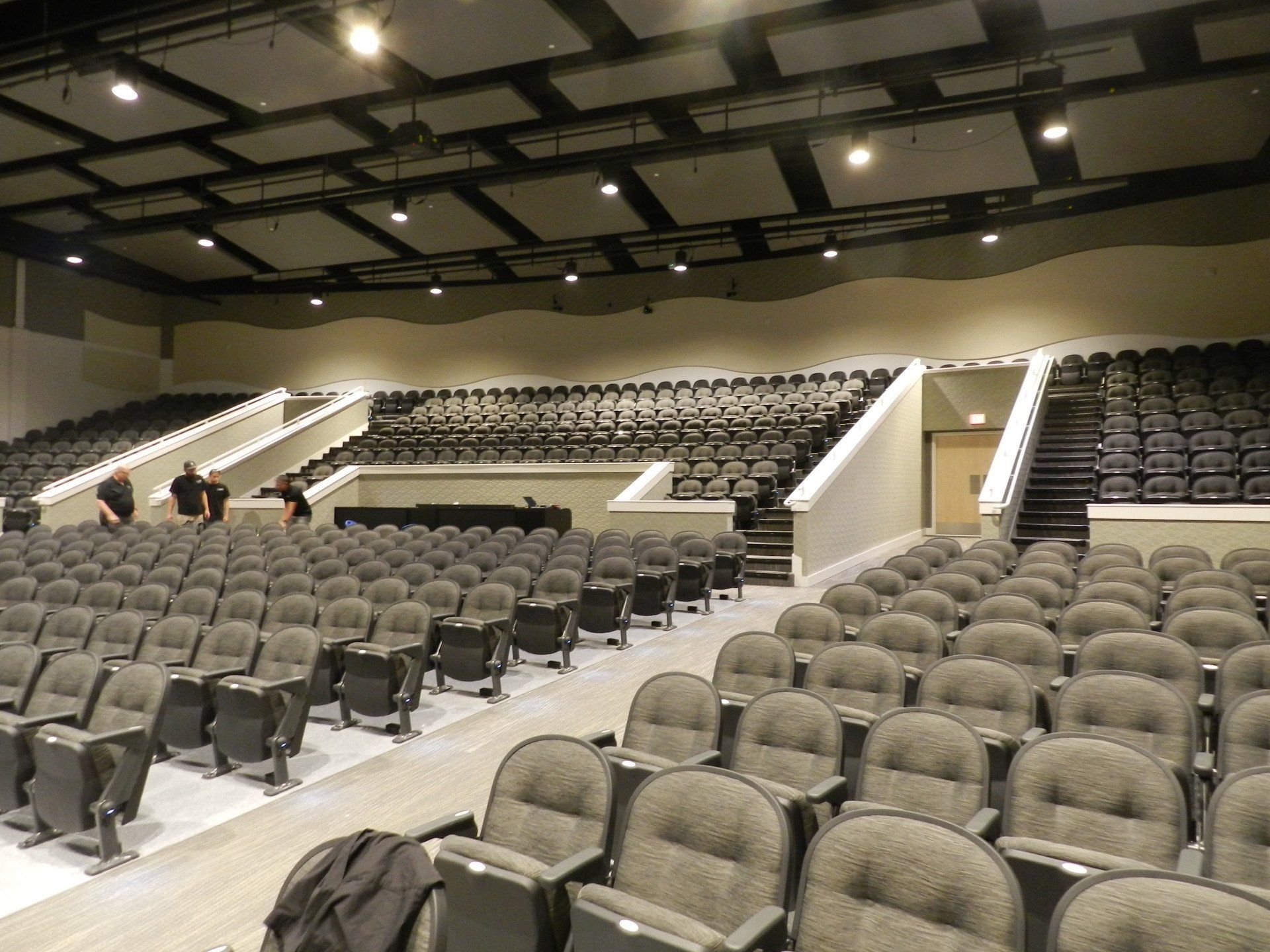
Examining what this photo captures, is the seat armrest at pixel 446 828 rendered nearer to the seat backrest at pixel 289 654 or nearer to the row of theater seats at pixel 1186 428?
the seat backrest at pixel 289 654

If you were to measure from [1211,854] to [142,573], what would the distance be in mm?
7848

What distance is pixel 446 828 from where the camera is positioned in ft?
8.57

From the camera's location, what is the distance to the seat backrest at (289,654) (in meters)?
4.51

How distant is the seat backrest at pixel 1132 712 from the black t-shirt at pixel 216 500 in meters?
10.6

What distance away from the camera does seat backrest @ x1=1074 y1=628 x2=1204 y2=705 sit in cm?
352

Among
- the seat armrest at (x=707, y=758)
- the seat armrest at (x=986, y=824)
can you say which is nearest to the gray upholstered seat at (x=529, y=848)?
the seat armrest at (x=707, y=758)

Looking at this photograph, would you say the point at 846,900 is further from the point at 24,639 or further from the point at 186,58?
the point at 186,58

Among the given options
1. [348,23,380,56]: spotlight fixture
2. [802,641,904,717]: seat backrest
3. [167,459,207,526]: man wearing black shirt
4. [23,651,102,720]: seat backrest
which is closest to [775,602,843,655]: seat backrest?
[802,641,904,717]: seat backrest

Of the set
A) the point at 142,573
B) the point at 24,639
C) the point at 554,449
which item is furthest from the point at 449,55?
the point at 24,639

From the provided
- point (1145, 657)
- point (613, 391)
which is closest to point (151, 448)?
point (613, 391)

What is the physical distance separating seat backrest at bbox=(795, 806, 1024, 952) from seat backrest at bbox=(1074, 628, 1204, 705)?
2007 mm

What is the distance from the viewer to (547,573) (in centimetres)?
664

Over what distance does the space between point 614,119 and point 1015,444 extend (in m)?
6.65

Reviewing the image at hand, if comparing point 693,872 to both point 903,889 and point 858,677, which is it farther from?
point 858,677
